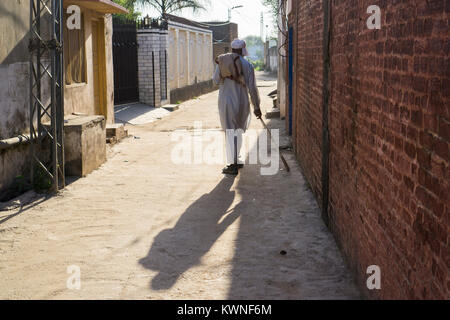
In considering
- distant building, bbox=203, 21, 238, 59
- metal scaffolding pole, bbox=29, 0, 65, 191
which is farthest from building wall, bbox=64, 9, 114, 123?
distant building, bbox=203, 21, 238, 59

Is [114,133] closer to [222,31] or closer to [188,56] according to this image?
[188,56]

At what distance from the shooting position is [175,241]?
5.39 metres

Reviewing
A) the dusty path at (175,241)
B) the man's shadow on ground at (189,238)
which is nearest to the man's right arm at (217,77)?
the dusty path at (175,241)

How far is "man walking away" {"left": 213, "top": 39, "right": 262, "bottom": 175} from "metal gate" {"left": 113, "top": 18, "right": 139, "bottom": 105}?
942 cm

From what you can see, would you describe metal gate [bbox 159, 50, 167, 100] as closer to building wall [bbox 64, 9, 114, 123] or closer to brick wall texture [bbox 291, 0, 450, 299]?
building wall [bbox 64, 9, 114, 123]

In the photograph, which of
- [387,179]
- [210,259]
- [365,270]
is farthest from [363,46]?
[210,259]

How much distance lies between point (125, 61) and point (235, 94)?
10107mm

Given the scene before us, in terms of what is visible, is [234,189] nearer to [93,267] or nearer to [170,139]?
[93,267]

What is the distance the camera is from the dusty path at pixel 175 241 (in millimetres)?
4270

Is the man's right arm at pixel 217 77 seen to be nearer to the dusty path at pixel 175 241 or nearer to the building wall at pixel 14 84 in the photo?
the dusty path at pixel 175 241

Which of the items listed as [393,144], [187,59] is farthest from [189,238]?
[187,59]

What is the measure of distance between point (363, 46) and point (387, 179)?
3.56 feet

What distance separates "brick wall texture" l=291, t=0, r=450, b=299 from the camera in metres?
2.41

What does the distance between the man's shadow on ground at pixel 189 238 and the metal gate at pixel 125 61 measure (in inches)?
431
